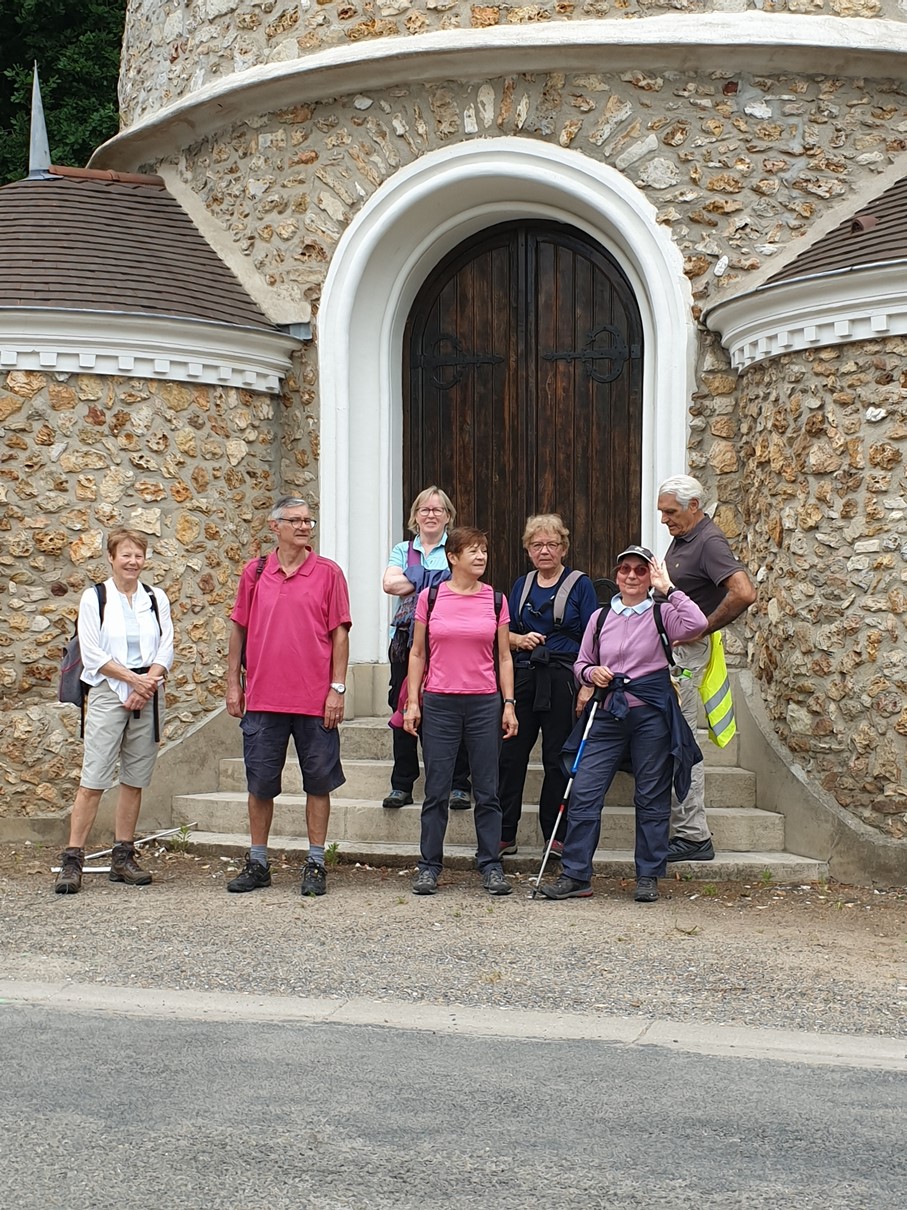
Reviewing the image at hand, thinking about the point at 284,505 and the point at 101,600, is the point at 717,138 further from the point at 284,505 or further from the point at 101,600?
the point at 101,600

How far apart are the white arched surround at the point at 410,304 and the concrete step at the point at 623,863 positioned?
78.5 inches

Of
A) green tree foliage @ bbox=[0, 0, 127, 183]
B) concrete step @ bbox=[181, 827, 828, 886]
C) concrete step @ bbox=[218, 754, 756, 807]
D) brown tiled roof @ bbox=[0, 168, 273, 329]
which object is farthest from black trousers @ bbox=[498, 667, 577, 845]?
green tree foliage @ bbox=[0, 0, 127, 183]

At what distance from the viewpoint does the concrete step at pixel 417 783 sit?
8570mm

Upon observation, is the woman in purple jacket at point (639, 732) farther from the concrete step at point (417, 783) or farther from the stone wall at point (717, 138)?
the stone wall at point (717, 138)

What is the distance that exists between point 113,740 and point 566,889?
2347mm

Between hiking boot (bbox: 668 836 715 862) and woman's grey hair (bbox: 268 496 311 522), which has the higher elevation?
woman's grey hair (bbox: 268 496 311 522)

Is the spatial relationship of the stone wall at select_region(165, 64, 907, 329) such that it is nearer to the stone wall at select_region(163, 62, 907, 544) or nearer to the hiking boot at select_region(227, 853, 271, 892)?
the stone wall at select_region(163, 62, 907, 544)

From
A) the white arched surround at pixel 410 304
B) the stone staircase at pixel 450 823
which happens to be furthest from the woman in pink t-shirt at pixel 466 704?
the white arched surround at pixel 410 304

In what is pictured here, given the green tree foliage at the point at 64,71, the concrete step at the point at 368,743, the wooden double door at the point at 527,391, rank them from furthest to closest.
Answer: the green tree foliage at the point at 64,71, the wooden double door at the point at 527,391, the concrete step at the point at 368,743

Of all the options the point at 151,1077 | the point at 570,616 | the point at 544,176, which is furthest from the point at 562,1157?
the point at 544,176

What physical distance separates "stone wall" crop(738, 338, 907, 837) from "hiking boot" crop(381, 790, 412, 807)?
6.82 feet

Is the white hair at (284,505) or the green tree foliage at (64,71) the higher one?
the green tree foliage at (64,71)

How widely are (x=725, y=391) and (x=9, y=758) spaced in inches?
185

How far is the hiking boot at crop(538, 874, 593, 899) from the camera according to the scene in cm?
726
